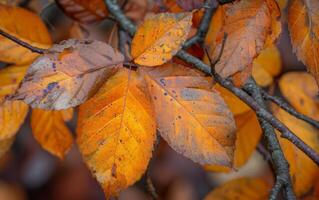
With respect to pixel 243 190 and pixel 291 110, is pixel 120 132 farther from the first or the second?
pixel 243 190

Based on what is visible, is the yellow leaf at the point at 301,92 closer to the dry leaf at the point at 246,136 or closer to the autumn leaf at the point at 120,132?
the dry leaf at the point at 246,136

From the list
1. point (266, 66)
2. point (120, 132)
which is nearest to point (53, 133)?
point (120, 132)

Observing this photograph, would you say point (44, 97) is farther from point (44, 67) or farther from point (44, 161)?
point (44, 161)

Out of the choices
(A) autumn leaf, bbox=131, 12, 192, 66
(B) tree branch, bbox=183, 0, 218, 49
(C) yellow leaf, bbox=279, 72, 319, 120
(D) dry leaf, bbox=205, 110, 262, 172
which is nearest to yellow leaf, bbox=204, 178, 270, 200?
(D) dry leaf, bbox=205, 110, 262, 172

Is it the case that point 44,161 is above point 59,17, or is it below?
below

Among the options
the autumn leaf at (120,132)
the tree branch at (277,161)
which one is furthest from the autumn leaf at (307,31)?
the autumn leaf at (120,132)

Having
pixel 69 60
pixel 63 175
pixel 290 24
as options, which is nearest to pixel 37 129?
pixel 69 60

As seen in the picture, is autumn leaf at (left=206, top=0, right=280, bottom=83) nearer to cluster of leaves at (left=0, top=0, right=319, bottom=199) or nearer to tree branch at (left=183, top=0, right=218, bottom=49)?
cluster of leaves at (left=0, top=0, right=319, bottom=199)
